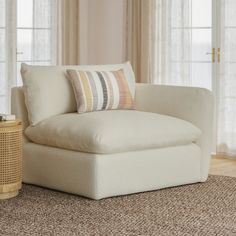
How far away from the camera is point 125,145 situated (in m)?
4.25

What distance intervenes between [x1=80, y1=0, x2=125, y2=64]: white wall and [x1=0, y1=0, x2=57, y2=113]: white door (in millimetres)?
490

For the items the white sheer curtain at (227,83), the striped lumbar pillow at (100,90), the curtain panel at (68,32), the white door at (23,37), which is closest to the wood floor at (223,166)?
the white sheer curtain at (227,83)

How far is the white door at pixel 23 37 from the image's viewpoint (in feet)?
20.4

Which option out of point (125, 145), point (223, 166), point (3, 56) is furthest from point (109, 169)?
point (3, 56)

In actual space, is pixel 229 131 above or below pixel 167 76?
below

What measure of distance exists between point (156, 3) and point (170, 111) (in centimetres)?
189

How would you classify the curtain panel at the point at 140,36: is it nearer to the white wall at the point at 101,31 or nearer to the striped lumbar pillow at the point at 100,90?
the white wall at the point at 101,31

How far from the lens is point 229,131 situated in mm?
6109

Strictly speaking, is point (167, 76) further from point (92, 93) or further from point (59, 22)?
point (92, 93)

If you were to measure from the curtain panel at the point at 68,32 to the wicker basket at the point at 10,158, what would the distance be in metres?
2.50

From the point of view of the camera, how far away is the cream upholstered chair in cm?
420

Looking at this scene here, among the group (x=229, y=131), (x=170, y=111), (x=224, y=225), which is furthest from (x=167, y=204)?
(x=229, y=131)

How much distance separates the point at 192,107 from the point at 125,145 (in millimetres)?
781

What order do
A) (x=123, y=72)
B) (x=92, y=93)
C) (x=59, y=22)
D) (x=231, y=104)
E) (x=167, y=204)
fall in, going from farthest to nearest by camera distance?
(x=59, y=22), (x=231, y=104), (x=123, y=72), (x=92, y=93), (x=167, y=204)
